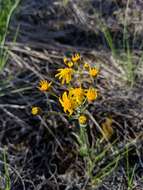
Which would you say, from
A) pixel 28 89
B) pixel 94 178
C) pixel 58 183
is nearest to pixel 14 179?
pixel 58 183

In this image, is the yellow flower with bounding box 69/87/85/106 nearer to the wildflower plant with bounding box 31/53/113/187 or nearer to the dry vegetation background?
the wildflower plant with bounding box 31/53/113/187

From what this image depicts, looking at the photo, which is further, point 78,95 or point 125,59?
point 125,59

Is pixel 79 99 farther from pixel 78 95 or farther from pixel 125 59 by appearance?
pixel 125 59

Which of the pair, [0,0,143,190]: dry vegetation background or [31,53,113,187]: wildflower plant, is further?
[0,0,143,190]: dry vegetation background

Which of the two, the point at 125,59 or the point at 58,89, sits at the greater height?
the point at 125,59

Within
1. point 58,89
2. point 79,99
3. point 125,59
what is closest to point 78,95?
point 79,99

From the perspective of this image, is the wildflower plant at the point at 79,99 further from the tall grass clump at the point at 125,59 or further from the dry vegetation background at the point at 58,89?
the tall grass clump at the point at 125,59

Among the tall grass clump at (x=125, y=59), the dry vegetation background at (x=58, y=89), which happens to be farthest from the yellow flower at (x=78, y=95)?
the tall grass clump at (x=125, y=59)

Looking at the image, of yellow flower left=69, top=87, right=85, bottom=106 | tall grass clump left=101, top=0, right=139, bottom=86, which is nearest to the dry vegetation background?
tall grass clump left=101, top=0, right=139, bottom=86
